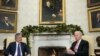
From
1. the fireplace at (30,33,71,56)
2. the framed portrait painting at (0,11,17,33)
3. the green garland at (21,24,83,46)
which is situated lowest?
the fireplace at (30,33,71,56)

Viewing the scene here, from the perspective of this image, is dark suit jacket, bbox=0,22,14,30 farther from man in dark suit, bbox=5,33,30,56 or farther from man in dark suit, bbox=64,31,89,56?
man in dark suit, bbox=64,31,89,56

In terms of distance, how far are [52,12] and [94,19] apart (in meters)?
1.60

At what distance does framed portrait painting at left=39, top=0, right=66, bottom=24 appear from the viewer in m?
7.37

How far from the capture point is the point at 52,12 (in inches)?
294

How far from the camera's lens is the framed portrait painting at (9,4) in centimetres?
712

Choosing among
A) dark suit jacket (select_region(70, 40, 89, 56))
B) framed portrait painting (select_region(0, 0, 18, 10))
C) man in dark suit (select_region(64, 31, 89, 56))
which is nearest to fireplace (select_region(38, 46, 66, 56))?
framed portrait painting (select_region(0, 0, 18, 10))

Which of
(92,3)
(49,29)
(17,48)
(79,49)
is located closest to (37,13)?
(49,29)

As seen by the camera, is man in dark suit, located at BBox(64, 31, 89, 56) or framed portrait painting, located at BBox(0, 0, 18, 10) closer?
man in dark suit, located at BBox(64, 31, 89, 56)

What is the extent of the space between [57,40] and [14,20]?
173 centimetres

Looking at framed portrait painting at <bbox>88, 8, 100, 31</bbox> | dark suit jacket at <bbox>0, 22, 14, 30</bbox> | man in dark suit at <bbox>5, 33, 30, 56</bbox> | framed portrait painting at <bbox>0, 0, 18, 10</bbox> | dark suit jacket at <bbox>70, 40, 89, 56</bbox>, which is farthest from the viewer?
framed portrait painting at <bbox>0, 0, 18, 10</bbox>

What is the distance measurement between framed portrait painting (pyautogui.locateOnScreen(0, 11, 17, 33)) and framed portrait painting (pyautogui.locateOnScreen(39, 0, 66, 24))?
97cm

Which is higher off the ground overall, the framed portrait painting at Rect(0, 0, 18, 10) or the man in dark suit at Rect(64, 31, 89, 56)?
the framed portrait painting at Rect(0, 0, 18, 10)

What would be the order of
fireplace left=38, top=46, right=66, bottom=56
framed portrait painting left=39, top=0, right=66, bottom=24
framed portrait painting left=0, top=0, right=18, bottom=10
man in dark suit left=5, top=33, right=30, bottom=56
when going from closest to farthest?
man in dark suit left=5, top=33, right=30, bottom=56, framed portrait painting left=0, top=0, right=18, bottom=10, fireplace left=38, top=46, right=66, bottom=56, framed portrait painting left=39, top=0, right=66, bottom=24

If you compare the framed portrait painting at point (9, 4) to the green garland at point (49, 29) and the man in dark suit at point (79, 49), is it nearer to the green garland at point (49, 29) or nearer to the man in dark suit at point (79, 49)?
the green garland at point (49, 29)
